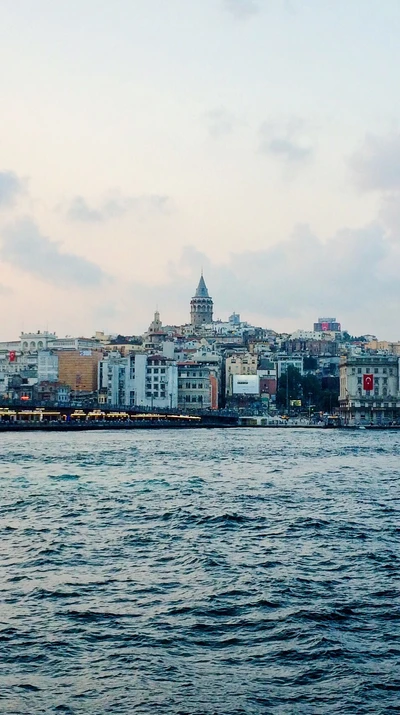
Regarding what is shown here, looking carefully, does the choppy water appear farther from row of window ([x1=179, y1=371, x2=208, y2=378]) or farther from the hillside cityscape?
row of window ([x1=179, y1=371, x2=208, y2=378])

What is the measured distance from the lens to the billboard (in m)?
172

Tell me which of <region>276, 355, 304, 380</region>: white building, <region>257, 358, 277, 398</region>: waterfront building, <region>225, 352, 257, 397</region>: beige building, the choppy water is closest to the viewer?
the choppy water

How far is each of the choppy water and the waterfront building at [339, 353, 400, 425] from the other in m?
100

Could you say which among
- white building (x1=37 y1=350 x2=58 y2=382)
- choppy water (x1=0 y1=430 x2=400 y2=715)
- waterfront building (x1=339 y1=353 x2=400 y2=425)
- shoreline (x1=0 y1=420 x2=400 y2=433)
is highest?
white building (x1=37 y1=350 x2=58 y2=382)

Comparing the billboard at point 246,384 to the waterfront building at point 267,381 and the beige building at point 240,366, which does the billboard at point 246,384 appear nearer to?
the waterfront building at point 267,381

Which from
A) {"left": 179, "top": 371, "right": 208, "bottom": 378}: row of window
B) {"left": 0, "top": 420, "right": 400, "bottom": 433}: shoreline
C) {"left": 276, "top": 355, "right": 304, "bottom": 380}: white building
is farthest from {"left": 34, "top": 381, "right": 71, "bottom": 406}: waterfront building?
{"left": 276, "top": 355, "right": 304, "bottom": 380}: white building

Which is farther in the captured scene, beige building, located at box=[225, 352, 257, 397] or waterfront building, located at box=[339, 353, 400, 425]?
beige building, located at box=[225, 352, 257, 397]

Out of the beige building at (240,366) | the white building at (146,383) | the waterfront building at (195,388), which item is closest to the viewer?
the white building at (146,383)

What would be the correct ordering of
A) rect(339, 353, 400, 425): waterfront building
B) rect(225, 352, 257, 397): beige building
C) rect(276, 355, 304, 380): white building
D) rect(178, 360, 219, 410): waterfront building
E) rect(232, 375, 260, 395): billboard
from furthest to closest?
rect(276, 355, 304, 380): white building, rect(225, 352, 257, 397): beige building, rect(232, 375, 260, 395): billboard, rect(178, 360, 219, 410): waterfront building, rect(339, 353, 400, 425): waterfront building

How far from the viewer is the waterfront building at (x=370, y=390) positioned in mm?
137875

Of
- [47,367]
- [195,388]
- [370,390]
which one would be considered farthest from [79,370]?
[370,390]

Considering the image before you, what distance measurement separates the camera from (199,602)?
62.7 ft

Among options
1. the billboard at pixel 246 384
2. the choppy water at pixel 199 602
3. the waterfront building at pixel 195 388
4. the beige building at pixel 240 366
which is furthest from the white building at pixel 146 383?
the choppy water at pixel 199 602

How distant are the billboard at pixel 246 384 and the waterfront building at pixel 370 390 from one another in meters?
26.7
